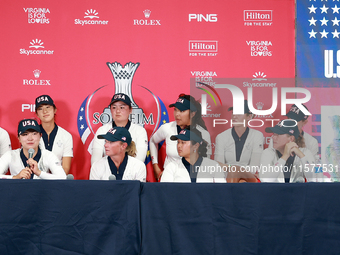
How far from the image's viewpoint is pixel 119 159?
3.12m

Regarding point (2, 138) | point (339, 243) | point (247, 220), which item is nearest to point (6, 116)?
point (2, 138)

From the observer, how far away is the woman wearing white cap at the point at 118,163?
306 centimetres

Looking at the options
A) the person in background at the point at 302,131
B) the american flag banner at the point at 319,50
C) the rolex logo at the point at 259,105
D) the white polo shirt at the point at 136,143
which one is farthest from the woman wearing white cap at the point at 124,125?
the american flag banner at the point at 319,50

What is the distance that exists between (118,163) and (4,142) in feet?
5.30

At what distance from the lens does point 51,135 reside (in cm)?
385

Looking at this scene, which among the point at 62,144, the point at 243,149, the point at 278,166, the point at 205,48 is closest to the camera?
the point at 278,166

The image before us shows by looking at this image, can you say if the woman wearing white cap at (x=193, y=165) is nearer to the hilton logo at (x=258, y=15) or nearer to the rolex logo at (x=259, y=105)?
the rolex logo at (x=259, y=105)

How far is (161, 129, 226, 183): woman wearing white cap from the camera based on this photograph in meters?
2.68

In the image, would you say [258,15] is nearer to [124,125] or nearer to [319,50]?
[319,50]

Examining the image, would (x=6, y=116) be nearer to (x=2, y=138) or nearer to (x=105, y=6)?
(x=2, y=138)

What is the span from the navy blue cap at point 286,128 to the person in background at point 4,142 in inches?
114

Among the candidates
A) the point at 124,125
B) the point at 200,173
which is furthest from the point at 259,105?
the point at 124,125

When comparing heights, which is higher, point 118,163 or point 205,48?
point 205,48

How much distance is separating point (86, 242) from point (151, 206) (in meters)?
0.41
